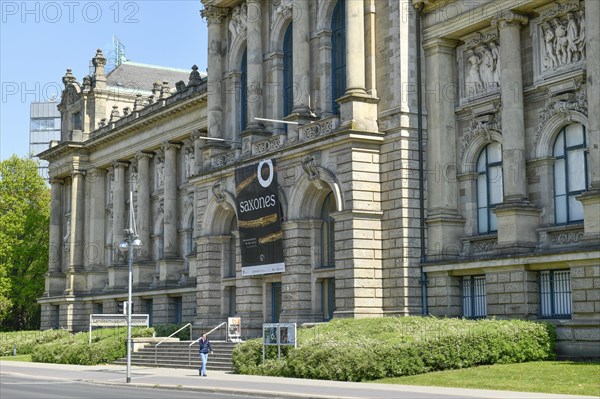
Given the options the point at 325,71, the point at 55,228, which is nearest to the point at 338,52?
the point at 325,71

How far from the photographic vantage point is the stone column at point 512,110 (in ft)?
133

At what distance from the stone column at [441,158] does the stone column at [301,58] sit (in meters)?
6.59

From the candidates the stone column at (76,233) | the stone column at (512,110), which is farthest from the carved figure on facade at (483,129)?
the stone column at (76,233)

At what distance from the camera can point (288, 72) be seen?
52.4 metres

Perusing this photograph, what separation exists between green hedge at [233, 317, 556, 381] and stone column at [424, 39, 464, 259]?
5.71 m

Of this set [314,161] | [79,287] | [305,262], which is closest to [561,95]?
[314,161]

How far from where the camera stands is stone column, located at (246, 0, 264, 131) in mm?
52556

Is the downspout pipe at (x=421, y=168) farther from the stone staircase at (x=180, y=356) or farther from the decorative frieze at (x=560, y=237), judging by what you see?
the stone staircase at (x=180, y=356)

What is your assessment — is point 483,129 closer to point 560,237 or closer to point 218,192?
point 560,237

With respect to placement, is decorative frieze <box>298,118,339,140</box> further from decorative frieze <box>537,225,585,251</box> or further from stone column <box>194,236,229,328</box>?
decorative frieze <box>537,225,585,251</box>

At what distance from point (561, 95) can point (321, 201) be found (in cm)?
1356

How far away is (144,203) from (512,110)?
40.7 m

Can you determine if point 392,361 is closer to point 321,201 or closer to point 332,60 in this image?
point 321,201

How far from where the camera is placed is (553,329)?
123 ft
